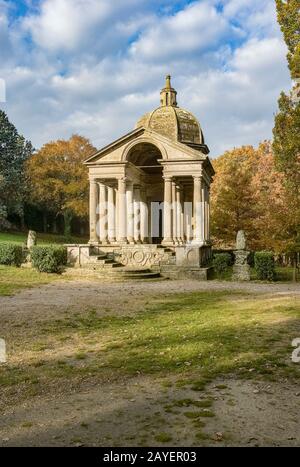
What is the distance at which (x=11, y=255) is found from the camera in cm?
2248

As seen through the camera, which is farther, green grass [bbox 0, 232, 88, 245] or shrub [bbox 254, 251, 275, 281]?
green grass [bbox 0, 232, 88, 245]

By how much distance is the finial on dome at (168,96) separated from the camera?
32.5m

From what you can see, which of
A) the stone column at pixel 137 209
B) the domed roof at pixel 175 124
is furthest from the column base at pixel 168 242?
the domed roof at pixel 175 124

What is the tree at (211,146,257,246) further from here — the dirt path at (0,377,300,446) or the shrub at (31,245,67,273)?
the dirt path at (0,377,300,446)

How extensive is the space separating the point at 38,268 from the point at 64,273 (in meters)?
1.27

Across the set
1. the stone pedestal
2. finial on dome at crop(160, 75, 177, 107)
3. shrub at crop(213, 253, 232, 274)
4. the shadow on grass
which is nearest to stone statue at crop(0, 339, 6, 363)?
the shadow on grass

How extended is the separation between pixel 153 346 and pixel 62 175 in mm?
43597

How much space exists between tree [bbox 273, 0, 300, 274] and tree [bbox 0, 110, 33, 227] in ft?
104

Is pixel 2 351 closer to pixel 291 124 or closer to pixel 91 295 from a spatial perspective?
pixel 91 295

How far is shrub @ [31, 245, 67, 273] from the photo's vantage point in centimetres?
2075

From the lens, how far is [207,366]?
20.7ft

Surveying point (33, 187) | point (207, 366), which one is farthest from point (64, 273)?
point (33, 187)

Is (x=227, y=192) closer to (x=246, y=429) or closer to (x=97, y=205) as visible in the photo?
(x=97, y=205)

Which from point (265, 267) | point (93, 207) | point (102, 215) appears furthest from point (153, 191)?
point (265, 267)
